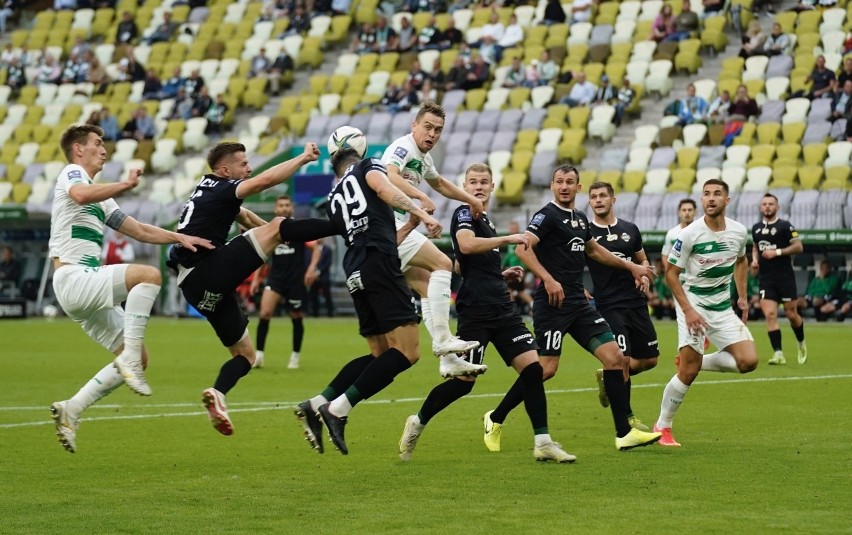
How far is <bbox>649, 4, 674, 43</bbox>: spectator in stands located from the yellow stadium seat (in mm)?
6589

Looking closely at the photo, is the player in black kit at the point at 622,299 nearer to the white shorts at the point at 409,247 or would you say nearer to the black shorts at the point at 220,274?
the white shorts at the point at 409,247

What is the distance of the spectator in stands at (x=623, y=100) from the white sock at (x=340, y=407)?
23.8m

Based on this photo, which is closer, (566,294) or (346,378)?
(346,378)

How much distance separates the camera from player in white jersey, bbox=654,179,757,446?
1084 cm

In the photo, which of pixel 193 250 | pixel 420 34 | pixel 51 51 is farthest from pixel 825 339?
pixel 51 51

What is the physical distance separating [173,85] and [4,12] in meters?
11.3

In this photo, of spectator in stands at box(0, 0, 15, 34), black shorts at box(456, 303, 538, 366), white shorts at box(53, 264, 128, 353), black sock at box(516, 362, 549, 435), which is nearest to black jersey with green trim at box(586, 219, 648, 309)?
black shorts at box(456, 303, 538, 366)

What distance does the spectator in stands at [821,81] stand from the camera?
2914 centimetres

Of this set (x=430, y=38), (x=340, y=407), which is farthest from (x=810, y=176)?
(x=340, y=407)

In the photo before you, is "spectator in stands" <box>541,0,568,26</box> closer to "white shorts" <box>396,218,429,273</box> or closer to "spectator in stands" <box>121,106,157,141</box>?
"spectator in stands" <box>121,106,157,141</box>

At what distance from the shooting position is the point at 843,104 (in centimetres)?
2861

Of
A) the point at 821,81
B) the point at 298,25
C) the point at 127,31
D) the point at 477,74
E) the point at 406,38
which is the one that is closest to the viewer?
the point at 821,81

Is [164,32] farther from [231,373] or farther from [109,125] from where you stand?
[231,373]

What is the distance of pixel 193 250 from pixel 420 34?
93.7 ft
